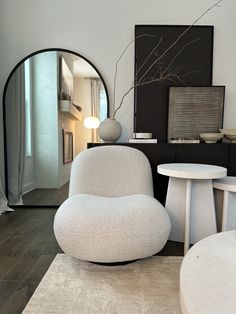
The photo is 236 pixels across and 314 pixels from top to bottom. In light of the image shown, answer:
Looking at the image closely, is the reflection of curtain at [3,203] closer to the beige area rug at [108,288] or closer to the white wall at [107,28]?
the beige area rug at [108,288]

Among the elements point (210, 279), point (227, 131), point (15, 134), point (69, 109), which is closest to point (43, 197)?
point (15, 134)

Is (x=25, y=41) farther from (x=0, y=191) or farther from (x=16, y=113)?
(x=0, y=191)

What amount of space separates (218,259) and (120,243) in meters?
0.61

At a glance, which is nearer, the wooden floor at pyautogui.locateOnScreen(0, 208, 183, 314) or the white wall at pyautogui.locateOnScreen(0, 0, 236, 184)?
the wooden floor at pyautogui.locateOnScreen(0, 208, 183, 314)

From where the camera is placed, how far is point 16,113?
281 cm

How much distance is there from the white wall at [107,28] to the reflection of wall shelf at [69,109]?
0.43 metres

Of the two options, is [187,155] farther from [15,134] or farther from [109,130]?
[15,134]

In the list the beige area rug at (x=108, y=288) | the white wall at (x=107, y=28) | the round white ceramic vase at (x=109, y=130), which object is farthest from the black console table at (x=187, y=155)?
the beige area rug at (x=108, y=288)

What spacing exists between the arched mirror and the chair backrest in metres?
0.74

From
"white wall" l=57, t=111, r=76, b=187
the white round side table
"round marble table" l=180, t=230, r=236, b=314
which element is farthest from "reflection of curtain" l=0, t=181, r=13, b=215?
"round marble table" l=180, t=230, r=236, b=314

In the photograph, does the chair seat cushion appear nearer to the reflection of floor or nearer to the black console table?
the black console table

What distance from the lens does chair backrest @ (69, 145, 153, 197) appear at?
6.34 feet

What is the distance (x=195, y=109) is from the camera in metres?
2.64

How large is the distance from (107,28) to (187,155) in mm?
1578
